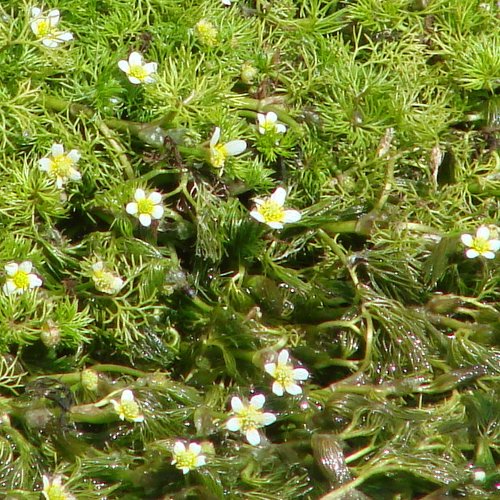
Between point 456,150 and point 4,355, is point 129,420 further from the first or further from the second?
point 456,150

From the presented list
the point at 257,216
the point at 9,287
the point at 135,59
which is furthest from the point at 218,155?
the point at 9,287

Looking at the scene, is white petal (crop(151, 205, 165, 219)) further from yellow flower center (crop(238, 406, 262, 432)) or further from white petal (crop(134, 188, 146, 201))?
yellow flower center (crop(238, 406, 262, 432))

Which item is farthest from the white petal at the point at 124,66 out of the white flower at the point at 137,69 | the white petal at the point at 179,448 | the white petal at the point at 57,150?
the white petal at the point at 179,448

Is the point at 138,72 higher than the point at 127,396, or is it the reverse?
the point at 138,72

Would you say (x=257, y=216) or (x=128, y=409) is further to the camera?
(x=257, y=216)

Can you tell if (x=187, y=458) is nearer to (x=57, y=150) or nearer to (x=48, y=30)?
(x=57, y=150)

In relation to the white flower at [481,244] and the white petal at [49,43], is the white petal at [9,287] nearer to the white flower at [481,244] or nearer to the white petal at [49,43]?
the white petal at [49,43]
